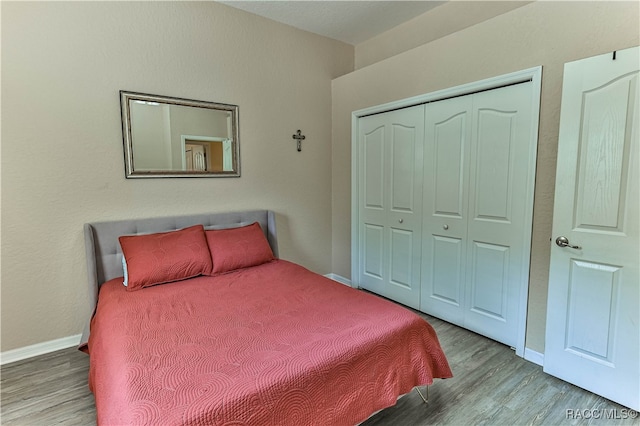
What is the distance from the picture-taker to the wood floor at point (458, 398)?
1.74 metres

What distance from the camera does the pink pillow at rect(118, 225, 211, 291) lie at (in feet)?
7.42

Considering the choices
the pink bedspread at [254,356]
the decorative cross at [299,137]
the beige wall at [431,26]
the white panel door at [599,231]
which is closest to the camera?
the pink bedspread at [254,356]

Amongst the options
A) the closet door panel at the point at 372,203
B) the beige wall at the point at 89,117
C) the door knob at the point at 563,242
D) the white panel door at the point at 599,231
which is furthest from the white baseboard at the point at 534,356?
the beige wall at the point at 89,117

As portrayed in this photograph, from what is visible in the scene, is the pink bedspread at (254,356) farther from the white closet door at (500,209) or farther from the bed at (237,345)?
the white closet door at (500,209)

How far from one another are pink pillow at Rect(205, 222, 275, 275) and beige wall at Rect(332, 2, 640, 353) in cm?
192

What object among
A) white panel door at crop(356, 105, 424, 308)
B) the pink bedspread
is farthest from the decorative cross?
the pink bedspread

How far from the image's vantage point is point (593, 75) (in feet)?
5.97

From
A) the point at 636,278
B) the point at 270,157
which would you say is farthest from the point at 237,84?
the point at 636,278

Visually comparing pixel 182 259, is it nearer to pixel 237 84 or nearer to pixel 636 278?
pixel 237 84

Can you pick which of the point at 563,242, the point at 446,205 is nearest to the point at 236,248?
the point at 446,205

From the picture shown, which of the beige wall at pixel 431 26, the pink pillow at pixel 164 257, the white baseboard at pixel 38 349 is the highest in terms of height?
the beige wall at pixel 431 26

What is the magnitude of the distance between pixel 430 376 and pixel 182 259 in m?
1.85

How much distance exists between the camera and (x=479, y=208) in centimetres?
253

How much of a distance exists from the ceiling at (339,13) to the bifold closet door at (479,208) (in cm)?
112
